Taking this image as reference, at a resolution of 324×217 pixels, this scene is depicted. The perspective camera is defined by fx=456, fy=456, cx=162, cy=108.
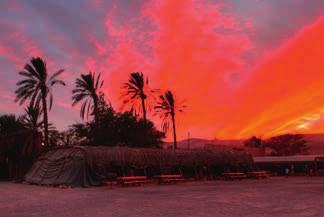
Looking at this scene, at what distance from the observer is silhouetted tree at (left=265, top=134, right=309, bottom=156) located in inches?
4117

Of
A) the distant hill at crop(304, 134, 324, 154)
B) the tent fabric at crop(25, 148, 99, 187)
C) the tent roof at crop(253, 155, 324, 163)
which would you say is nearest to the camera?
the tent fabric at crop(25, 148, 99, 187)

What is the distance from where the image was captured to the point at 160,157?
44.7 meters

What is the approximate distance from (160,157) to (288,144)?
67665 millimetres

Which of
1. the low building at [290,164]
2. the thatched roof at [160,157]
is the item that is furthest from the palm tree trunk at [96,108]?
the low building at [290,164]

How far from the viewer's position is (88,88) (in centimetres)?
6606

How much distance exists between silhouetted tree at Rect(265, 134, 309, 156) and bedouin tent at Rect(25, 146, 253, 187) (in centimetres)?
6117

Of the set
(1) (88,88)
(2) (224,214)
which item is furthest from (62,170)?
(1) (88,88)

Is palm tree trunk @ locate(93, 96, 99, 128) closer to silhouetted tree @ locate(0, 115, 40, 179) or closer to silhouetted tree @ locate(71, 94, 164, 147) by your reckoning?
silhouetted tree @ locate(71, 94, 164, 147)

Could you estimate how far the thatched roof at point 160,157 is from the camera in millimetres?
38406

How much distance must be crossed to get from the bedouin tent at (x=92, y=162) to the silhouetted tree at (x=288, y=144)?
61.2 metres

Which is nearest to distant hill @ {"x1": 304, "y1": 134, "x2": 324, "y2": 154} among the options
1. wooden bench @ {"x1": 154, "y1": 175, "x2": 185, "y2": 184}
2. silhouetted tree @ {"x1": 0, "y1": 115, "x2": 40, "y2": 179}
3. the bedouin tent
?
the bedouin tent

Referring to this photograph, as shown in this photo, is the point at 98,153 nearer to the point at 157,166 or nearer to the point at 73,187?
the point at 73,187

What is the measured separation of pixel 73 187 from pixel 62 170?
10.5 ft

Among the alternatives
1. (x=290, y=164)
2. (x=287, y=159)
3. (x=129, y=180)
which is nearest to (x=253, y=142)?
(x=290, y=164)
